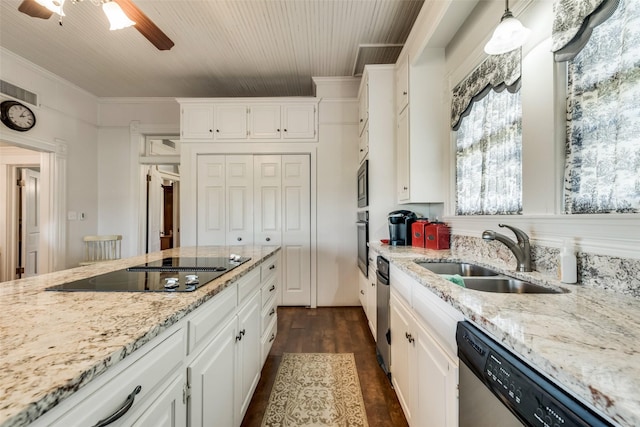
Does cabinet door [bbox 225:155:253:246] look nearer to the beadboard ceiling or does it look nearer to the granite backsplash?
the beadboard ceiling

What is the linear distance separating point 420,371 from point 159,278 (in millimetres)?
1259

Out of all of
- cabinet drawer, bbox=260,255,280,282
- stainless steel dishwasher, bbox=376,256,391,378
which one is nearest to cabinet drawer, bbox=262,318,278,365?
cabinet drawer, bbox=260,255,280,282

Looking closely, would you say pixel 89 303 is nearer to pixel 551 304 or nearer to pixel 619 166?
pixel 551 304

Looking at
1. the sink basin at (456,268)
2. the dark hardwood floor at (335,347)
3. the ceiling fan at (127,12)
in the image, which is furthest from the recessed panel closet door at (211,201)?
the sink basin at (456,268)

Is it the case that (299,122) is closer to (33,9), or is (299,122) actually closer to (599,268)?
(33,9)

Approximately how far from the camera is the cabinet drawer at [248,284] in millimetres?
1419

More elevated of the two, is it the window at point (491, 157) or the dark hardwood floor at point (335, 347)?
the window at point (491, 157)

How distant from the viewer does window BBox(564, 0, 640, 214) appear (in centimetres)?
94

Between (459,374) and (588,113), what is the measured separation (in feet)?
3.73

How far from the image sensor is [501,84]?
1587 millimetres

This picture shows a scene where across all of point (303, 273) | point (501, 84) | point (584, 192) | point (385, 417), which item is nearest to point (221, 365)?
point (385, 417)

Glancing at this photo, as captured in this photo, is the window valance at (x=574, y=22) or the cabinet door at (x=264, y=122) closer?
the window valance at (x=574, y=22)

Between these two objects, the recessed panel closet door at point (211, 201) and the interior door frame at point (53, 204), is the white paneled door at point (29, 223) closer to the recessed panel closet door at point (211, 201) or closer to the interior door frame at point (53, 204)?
the interior door frame at point (53, 204)

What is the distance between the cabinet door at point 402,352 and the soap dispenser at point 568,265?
66 cm
